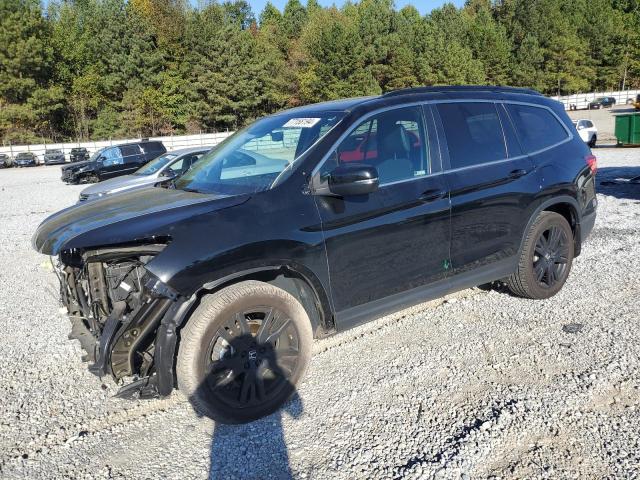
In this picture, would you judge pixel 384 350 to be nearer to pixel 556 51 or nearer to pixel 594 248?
pixel 594 248

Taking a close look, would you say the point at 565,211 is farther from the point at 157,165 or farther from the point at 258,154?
the point at 157,165

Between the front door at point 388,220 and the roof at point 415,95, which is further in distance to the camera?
the roof at point 415,95

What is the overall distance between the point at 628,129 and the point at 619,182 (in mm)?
12402

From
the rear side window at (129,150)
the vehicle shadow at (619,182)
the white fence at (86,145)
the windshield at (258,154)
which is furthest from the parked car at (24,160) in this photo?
the windshield at (258,154)

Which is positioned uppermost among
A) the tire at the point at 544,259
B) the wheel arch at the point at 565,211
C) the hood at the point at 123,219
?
the hood at the point at 123,219

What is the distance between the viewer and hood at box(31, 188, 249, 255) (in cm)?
298

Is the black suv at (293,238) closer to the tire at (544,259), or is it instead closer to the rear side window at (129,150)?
the tire at (544,259)

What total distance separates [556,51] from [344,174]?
327 feet

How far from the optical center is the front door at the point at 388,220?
351 cm

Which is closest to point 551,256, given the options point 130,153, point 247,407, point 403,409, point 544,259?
point 544,259

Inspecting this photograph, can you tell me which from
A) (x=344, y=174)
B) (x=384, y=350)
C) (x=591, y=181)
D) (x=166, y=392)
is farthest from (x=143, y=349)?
(x=591, y=181)

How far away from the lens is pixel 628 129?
2220 centimetres

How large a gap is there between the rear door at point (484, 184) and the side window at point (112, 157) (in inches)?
866

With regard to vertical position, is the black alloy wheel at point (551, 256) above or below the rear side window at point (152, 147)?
below
